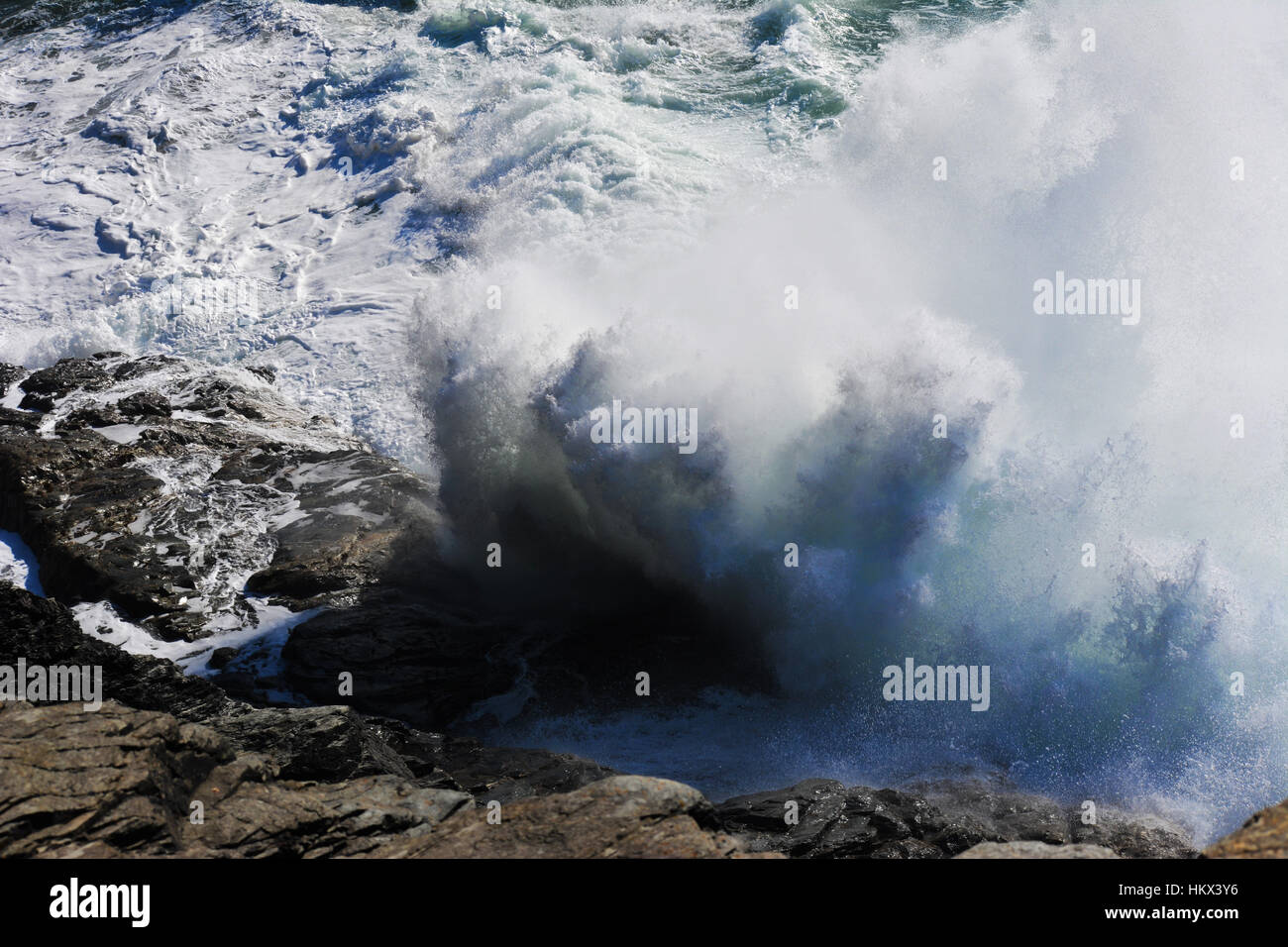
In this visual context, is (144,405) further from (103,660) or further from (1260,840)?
(1260,840)

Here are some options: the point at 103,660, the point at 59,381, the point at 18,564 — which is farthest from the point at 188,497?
the point at 59,381

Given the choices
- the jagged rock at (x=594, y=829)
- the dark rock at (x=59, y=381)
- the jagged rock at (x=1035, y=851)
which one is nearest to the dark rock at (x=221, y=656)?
the jagged rock at (x=594, y=829)

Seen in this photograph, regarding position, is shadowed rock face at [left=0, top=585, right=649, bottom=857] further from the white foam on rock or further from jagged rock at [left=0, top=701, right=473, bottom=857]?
the white foam on rock

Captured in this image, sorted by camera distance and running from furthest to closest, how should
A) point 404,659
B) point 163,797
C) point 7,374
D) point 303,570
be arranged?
1. point 7,374
2. point 303,570
3. point 404,659
4. point 163,797

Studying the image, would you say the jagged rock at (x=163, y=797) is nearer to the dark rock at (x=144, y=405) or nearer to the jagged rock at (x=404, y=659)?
the jagged rock at (x=404, y=659)

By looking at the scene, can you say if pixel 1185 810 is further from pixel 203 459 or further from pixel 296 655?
pixel 203 459

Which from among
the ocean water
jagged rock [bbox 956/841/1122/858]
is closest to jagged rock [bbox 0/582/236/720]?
the ocean water
